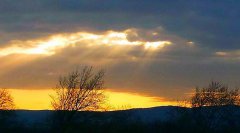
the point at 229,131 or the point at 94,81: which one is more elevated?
the point at 94,81

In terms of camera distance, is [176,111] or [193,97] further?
[176,111]

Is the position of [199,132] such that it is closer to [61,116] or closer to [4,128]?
[61,116]

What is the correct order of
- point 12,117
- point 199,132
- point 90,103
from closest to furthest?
point 90,103, point 199,132, point 12,117

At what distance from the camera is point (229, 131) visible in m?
97.8

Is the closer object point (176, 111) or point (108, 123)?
point (108, 123)

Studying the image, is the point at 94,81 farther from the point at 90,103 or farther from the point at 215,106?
the point at 215,106

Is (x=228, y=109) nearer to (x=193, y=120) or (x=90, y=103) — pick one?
(x=193, y=120)

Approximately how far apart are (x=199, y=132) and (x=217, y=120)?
18.8 ft

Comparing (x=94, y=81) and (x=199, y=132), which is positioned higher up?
(x=94, y=81)

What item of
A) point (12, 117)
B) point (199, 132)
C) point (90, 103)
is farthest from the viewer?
point (12, 117)

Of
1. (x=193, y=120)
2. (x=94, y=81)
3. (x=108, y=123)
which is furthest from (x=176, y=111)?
(x=94, y=81)

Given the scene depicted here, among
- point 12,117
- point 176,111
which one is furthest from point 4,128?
point 176,111

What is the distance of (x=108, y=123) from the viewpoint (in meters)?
89.6

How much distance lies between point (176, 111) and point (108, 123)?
14102 mm
